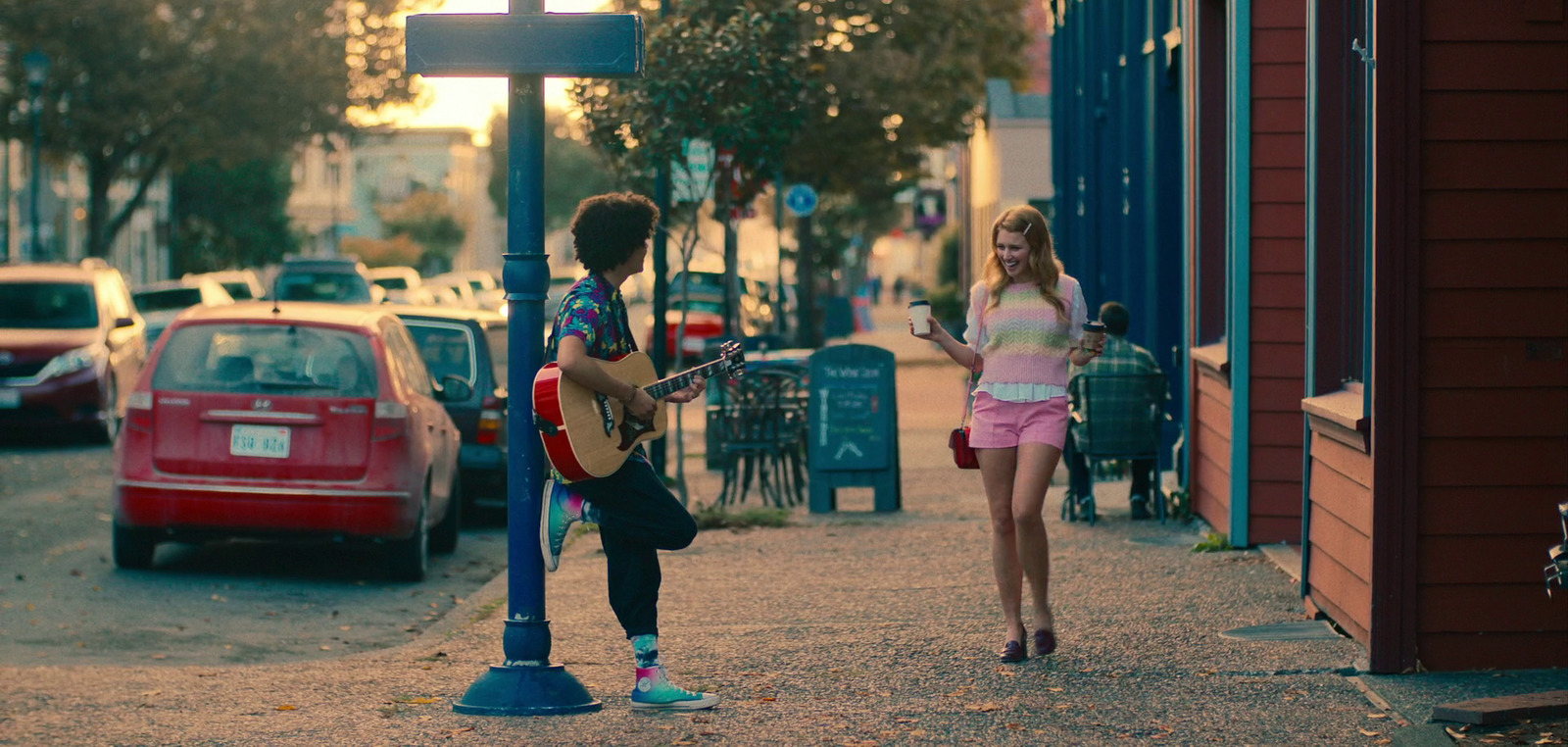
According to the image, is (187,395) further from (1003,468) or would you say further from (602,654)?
(1003,468)

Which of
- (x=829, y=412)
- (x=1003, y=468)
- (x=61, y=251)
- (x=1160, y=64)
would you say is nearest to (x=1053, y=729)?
(x=1003, y=468)

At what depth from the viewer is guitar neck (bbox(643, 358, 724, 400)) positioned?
6.33m

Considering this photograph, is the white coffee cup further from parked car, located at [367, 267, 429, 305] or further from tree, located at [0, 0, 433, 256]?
tree, located at [0, 0, 433, 256]

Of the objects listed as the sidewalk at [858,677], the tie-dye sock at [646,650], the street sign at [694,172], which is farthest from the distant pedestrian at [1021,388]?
the street sign at [694,172]

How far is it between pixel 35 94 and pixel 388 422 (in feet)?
86.3

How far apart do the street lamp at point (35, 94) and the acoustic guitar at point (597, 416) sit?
29.4 meters

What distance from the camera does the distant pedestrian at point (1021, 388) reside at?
7.13m

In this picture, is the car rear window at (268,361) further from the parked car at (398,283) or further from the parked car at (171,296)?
the parked car at (398,283)

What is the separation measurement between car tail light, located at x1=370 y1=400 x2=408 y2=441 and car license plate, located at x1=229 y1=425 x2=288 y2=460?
0.44m

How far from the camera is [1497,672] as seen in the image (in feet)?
21.9

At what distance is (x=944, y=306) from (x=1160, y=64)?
25253 mm

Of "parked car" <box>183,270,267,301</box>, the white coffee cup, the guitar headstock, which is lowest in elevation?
the guitar headstock

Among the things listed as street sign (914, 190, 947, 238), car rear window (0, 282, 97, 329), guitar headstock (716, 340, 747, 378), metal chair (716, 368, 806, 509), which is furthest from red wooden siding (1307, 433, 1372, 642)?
street sign (914, 190, 947, 238)

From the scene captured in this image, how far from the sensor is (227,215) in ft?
184
